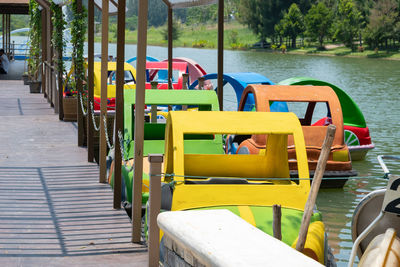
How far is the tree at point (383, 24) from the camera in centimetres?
8169

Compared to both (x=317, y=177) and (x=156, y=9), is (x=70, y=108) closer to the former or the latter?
(x=317, y=177)

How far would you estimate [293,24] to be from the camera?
330 feet

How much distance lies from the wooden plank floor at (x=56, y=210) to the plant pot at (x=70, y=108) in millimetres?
1703

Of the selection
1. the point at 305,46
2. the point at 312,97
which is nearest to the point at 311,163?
the point at 312,97

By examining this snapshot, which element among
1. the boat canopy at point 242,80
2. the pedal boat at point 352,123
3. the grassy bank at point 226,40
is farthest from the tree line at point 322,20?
the pedal boat at point 352,123

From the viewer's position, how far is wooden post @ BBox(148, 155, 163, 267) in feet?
17.6

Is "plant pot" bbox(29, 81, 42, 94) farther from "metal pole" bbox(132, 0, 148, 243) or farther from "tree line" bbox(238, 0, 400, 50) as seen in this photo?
"tree line" bbox(238, 0, 400, 50)

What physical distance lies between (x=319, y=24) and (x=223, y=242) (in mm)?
95633

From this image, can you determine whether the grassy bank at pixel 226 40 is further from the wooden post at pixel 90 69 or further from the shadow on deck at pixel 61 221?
the shadow on deck at pixel 61 221

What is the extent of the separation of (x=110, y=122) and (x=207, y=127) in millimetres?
6980

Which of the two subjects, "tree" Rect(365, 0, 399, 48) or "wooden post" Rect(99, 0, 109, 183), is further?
"tree" Rect(365, 0, 399, 48)

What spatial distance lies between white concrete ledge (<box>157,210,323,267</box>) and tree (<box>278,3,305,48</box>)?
323ft

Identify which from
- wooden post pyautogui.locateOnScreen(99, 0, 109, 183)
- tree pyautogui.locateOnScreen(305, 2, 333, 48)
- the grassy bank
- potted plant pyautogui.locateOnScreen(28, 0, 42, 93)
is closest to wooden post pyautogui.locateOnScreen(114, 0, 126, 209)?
wooden post pyautogui.locateOnScreen(99, 0, 109, 183)

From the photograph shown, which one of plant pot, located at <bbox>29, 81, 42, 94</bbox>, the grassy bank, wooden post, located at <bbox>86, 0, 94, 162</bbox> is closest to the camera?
wooden post, located at <bbox>86, 0, 94, 162</bbox>
